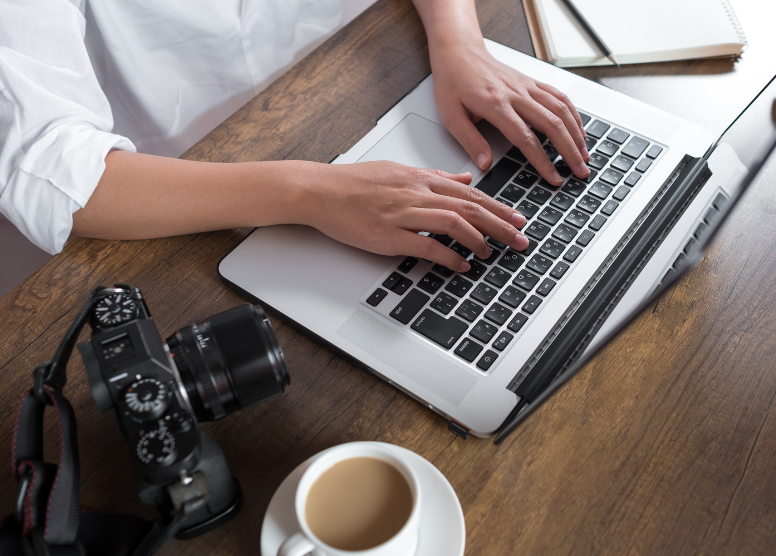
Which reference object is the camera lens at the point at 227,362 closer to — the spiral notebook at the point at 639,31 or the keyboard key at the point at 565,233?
the keyboard key at the point at 565,233

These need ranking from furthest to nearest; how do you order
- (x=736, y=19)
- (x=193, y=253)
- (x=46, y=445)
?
(x=736, y=19) < (x=193, y=253) < (x=46, y=445)

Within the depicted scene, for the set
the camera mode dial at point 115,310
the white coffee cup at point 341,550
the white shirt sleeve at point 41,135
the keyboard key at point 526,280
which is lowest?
the keyboard key at point 526,280

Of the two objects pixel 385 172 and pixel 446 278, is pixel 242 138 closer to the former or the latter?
pixel 385 172

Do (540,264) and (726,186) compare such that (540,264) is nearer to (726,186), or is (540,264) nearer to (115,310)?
(726,186)

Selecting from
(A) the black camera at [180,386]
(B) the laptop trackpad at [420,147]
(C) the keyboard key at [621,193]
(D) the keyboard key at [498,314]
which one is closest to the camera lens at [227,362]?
(A) the black camera at [180,386]

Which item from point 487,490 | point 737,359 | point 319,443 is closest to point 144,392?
point 319,443

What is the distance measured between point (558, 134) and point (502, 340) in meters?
0.27

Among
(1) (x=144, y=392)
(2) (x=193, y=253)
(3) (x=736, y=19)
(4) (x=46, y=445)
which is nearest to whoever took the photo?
(1) (x=144, y=392)

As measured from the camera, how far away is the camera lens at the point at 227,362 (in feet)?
1.43

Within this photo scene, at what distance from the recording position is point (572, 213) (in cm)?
63

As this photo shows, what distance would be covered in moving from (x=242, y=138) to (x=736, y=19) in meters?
0.68

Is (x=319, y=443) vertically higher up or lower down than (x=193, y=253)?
lower down

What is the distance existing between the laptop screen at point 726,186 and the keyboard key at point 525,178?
18 cm

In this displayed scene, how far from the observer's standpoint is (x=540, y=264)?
58 centimetres
